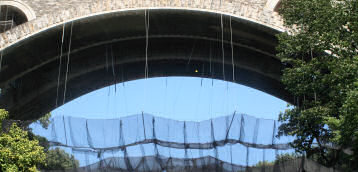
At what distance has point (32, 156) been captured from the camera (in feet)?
44.3

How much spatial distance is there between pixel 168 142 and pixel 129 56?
7503 millimetres

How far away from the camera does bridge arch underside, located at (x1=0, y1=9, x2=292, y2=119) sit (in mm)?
20938

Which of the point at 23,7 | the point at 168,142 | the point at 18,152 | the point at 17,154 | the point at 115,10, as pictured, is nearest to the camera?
the point at 17,154

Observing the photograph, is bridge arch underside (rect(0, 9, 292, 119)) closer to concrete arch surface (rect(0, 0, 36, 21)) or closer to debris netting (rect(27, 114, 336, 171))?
concrete arch surface (rect(0, 0, 36, 21))

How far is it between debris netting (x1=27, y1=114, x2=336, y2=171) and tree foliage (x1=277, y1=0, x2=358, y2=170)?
147 centimetres

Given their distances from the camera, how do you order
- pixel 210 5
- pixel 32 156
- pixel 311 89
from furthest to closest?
pixel 210 5, pixel 311 89, pixel 32 156

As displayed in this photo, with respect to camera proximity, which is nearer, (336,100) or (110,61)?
(336,100)

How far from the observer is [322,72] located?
52.0ft

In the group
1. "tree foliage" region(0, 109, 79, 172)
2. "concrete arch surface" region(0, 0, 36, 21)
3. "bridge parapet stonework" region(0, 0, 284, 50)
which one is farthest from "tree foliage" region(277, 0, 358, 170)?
"concrete arch surface" region(0, 0, 36, 21)

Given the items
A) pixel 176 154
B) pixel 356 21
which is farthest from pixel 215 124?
pixel 356 21

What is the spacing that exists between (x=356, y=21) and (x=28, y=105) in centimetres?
1580

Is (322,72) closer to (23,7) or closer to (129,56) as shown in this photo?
(129,56)

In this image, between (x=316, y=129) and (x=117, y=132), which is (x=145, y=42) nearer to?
(x=117, y=132)

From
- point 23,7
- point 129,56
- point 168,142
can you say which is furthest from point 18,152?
point 23,7
